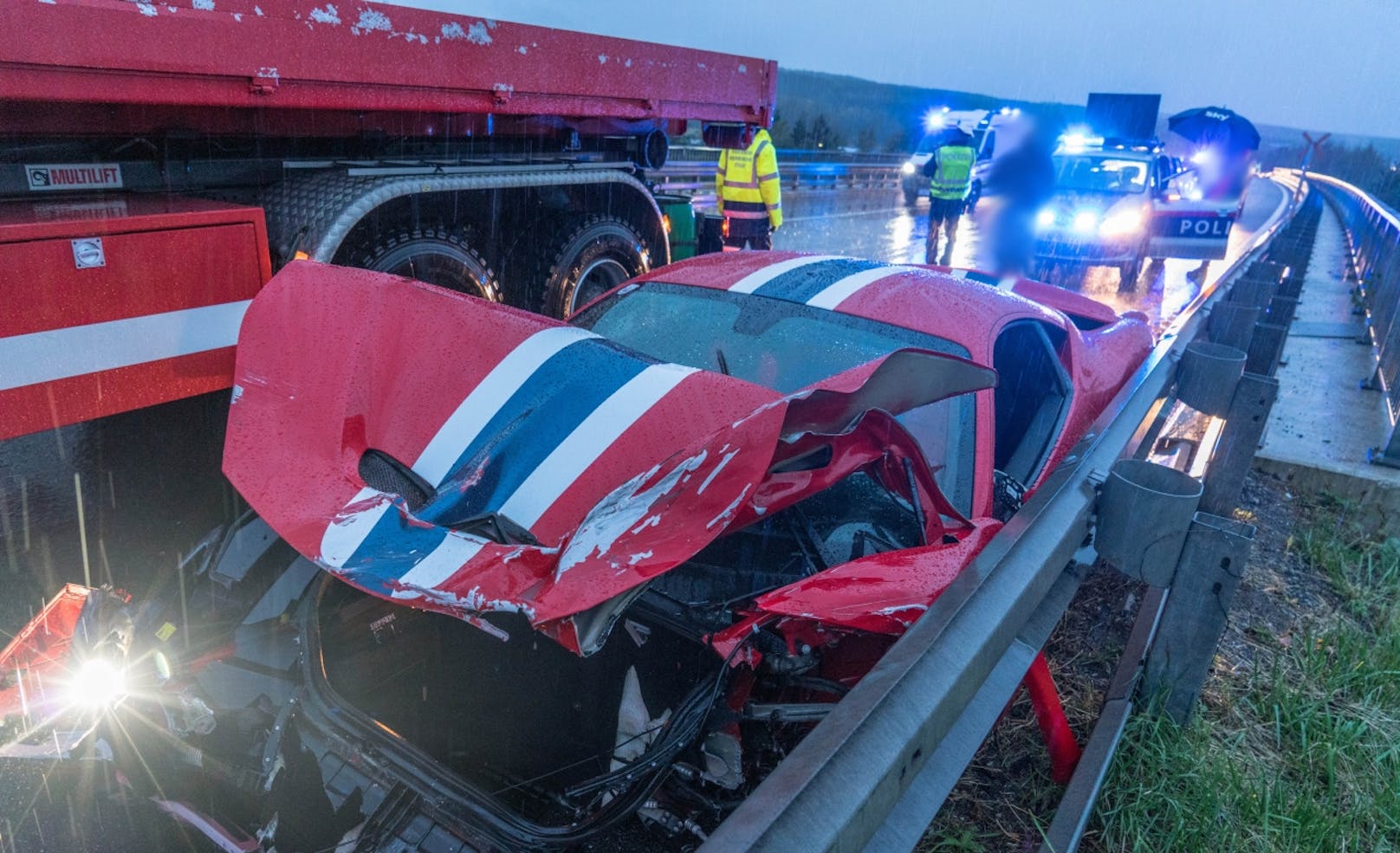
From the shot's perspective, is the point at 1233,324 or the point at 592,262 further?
the point at 592,262

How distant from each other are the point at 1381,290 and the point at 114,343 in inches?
386

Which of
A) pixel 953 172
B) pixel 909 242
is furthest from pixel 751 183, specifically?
pixel 909 242

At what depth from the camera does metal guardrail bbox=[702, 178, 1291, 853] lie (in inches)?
43.9

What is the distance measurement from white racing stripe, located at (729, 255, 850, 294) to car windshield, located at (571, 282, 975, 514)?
6 centimetres

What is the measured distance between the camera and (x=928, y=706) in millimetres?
1358

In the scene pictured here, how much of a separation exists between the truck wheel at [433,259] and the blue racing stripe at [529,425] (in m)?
2.19

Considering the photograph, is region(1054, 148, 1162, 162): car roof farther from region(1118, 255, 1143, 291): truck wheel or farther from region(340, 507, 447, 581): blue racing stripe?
region(340, 507, 447, 581): blue racing stripe

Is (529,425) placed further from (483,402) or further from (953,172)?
(953,172)

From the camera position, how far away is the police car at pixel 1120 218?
10.6 meters

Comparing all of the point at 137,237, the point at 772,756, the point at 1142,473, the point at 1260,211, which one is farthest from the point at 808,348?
the point at 1260,211

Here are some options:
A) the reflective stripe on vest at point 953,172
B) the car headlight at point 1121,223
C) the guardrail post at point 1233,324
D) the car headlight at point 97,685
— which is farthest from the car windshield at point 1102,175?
the car headlight at point 97,685

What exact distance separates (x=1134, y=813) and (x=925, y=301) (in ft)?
5.99

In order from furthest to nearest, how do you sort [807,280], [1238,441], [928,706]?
[1238,441] < [807,280] < [928,706]

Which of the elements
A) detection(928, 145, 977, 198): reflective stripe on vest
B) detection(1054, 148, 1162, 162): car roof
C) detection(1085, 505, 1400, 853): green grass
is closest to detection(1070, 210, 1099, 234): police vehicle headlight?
detection(1054, 148, 1162, 162): car roof
